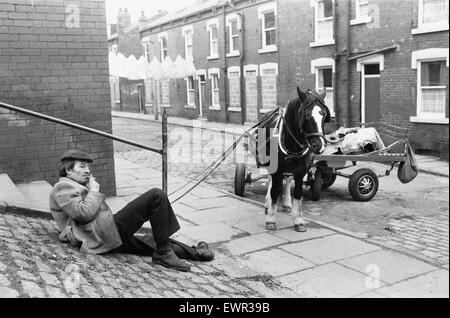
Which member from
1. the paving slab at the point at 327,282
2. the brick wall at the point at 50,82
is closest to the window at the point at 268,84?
the brick wall at the point at 50,82

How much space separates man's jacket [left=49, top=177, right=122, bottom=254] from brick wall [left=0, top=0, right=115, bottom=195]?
10.3 ft

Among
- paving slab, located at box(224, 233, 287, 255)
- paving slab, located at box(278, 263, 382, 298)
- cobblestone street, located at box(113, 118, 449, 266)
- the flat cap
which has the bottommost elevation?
cobblestone street, located at box(113, 118, 449, 266)

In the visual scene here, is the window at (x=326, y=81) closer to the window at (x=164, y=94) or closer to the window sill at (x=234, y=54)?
the window sill at (x=234, y=54)

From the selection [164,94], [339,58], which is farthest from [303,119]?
[164,94]

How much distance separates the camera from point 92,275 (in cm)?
419

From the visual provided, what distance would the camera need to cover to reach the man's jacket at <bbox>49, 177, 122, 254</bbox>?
15.0 ft

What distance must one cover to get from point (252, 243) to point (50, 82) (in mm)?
4184

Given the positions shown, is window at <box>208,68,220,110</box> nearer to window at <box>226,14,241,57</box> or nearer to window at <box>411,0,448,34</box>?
window at <box>226,14,241,57</box>

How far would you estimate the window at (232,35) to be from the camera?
25312 mm

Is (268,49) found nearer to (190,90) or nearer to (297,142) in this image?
(190,90)

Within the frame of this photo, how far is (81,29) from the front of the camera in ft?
25.9

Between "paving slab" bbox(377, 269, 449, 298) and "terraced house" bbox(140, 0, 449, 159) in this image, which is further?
"terraced house" bbox(140, 0, 449, 159)

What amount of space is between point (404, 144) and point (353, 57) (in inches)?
342

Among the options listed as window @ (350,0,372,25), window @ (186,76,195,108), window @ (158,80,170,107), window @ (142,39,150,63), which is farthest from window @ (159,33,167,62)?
window @ (350,0,372,25)
